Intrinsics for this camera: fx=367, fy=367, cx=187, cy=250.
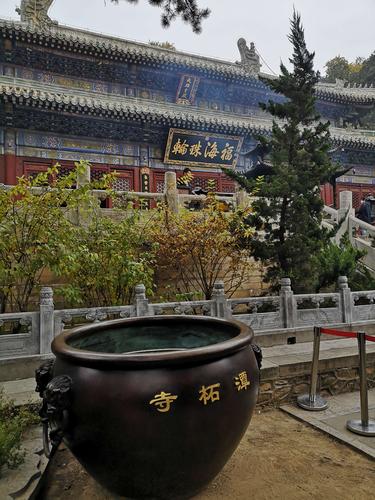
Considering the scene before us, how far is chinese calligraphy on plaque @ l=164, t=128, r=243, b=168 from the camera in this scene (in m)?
12.0

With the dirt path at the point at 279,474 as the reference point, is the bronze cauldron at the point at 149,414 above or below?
above

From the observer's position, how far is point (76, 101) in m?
10.1

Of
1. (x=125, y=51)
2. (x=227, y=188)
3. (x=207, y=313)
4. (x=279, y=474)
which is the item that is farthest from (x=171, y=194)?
(x=125, y=51)

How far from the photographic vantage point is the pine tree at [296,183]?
19.5 feet

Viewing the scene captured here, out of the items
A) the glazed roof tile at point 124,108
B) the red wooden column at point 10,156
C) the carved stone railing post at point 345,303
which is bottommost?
the carved stone railing post at point 345,303

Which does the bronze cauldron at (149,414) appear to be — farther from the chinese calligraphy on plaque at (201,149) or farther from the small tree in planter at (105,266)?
the chinese calligraphy on plaque at (201,149)

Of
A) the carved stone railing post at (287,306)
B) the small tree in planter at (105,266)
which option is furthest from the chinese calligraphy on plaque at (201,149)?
the carved stone railing post at (287,306)

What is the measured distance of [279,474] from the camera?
8.89 feet

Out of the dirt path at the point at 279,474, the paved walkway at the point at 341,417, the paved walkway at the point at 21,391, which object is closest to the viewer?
the dirt path at the point at 279,474

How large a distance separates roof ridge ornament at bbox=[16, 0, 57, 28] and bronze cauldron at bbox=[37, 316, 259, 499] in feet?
43.6

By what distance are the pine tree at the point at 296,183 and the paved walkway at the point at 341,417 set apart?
88.3 inches

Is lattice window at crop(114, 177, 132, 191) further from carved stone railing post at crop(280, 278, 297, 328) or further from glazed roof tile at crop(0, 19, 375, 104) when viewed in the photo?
carved stone railing post at crop(280, 278, 297, 328)

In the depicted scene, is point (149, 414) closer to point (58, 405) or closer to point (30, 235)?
point (58, 405)

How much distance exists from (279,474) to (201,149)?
11.0 metres
